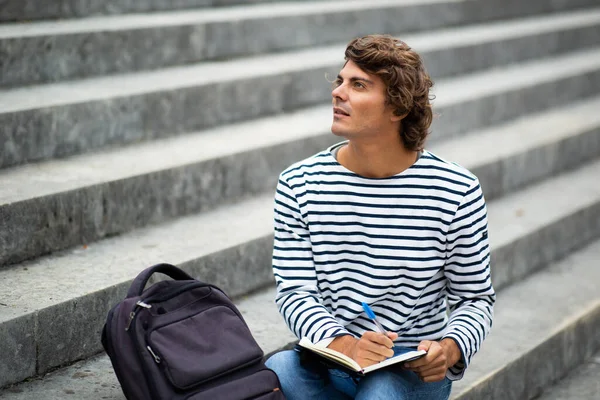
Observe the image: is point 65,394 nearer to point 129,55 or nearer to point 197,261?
point 197,261

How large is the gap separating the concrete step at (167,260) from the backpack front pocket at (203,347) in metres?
0.62

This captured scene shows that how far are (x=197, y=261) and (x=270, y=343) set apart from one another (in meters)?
0.42

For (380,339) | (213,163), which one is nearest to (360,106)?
(380,339)

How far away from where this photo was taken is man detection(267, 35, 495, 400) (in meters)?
2.61

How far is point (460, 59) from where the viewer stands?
6.15 m

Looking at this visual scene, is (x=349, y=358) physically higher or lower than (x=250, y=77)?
lower

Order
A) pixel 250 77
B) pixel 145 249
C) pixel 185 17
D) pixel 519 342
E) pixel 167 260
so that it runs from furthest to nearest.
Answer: pixel 185 17
pixel 250 77
pixel 519 342
pixel 145 249
pixel 167 260

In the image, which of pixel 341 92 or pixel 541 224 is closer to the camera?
pixel 341 92

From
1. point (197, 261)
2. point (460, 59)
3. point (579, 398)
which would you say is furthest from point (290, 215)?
point (460, 59)

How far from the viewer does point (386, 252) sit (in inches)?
105

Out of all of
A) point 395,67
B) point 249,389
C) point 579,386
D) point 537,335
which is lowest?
point 579,386

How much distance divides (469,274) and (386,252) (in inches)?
9.7

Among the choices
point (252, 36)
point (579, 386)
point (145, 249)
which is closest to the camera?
point (145, 249)

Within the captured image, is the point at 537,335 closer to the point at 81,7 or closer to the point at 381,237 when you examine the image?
the point at 381,237
